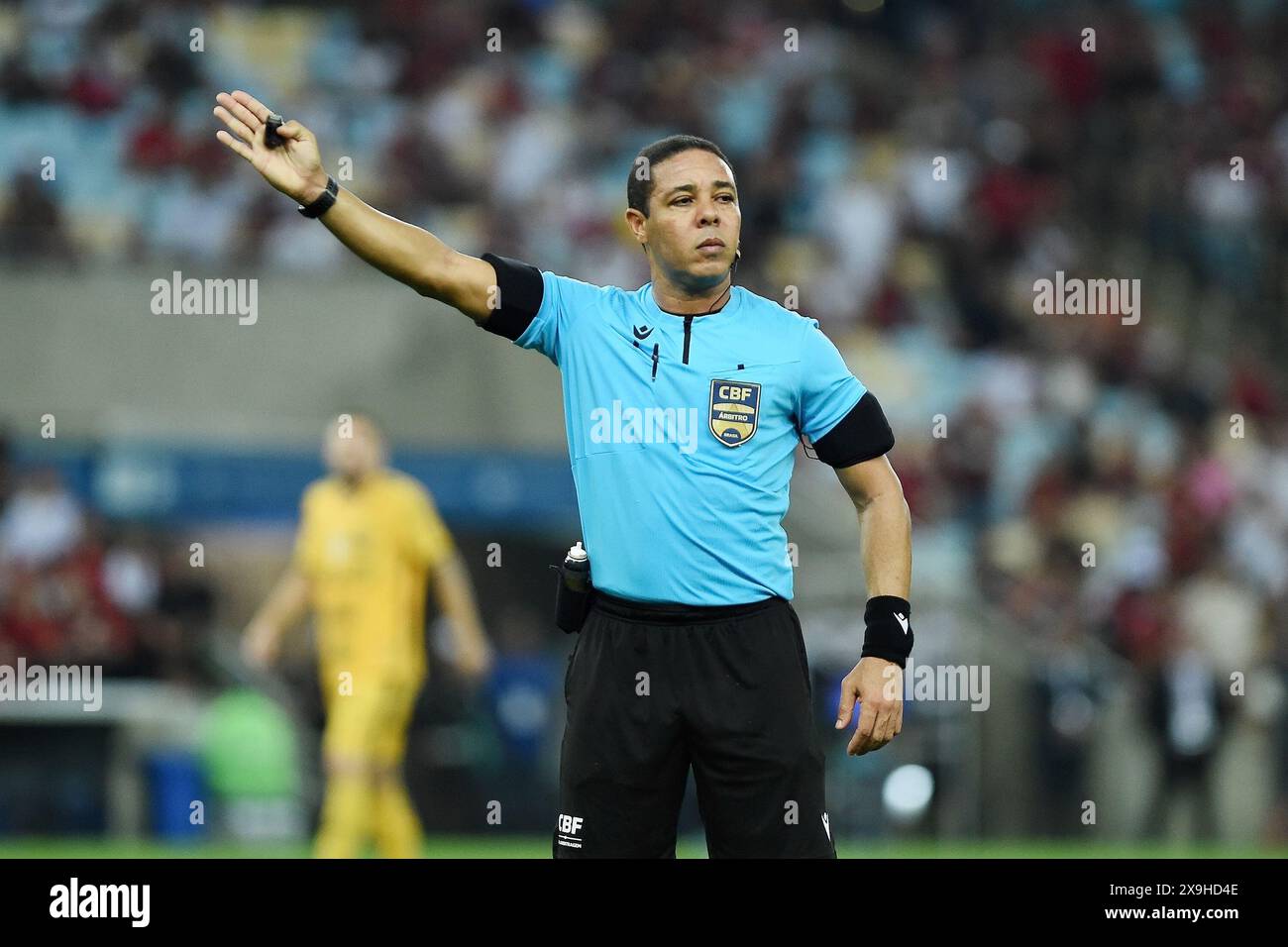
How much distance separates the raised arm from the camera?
210 inches

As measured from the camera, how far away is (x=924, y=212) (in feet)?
60.2

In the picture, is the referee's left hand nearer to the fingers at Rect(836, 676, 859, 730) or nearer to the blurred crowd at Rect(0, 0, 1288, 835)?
the fingers at Rect(836, 676, 859, 730)

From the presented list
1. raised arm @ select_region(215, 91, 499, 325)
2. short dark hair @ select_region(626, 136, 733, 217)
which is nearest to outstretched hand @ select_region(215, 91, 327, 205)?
raised arm @ select_region(215, 91, 499, 325)

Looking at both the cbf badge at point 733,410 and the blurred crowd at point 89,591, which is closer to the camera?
the cbf badge at point 733,410

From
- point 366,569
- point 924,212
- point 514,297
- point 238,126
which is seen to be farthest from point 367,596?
point 924,212

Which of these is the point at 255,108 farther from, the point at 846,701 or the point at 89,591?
the point at 89,591

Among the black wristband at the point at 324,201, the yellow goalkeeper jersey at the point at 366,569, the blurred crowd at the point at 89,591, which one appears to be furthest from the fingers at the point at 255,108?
the blurred crowd at the point at 89,591

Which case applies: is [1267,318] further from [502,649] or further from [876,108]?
[502,649]

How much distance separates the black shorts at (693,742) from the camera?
208 inches

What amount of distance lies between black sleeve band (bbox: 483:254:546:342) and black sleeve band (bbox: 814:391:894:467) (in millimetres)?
858

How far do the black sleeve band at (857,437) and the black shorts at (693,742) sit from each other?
485 millimetres

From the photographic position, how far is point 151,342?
14703 mm

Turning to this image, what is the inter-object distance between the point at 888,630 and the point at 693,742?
600 millimetres

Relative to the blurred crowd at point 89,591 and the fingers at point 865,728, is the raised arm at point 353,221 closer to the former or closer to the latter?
the fingers at point 865,728
